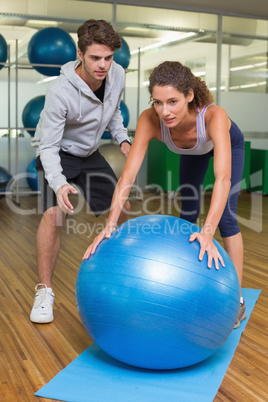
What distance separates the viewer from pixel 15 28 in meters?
5.84

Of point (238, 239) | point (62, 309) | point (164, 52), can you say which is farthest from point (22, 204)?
point (238, 239)

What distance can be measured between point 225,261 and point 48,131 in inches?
39.0

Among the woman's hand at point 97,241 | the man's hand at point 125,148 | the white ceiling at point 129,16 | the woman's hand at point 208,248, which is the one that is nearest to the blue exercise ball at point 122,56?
the white ceiling at point 129,16

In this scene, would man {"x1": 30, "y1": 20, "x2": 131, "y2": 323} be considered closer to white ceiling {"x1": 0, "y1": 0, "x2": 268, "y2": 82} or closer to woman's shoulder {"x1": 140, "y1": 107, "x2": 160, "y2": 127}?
woman's shoulder {"x1": 140, "y1": 107, "x2": 160, "y2": 127}

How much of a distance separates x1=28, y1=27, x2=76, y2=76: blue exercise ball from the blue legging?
9.66 ft

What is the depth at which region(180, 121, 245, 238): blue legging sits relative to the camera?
2.21 meters

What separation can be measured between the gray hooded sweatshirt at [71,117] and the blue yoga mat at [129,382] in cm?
73

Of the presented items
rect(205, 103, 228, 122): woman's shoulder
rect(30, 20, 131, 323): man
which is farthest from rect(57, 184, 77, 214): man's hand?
rect(205, 103, 228, 122): woman's shoulder

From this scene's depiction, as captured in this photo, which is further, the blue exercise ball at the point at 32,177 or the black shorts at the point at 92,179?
the blue exercise ball at the point at 32,177

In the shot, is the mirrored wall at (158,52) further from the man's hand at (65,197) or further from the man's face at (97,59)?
the man's hand at (65,197)

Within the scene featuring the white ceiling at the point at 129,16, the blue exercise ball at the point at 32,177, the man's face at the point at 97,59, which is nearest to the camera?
the man's face at the point at 97,59

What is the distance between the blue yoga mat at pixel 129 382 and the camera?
159cm

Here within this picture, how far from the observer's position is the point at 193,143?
2078 millimetres

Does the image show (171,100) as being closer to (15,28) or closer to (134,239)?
(134,239)
